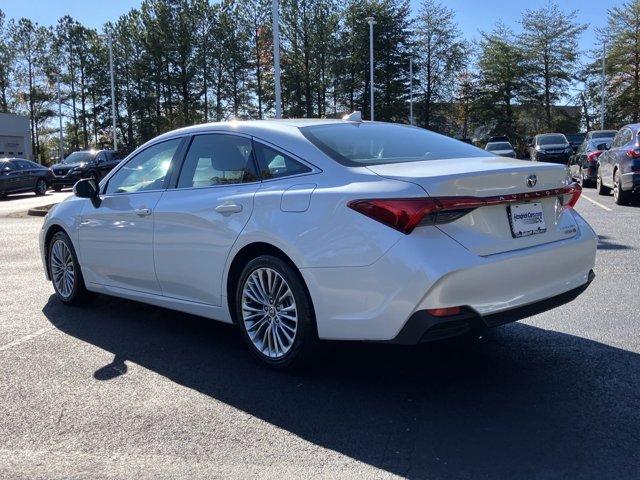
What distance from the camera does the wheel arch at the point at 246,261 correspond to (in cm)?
393

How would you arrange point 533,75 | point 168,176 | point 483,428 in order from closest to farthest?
point 483,428, point 168,176, point 533,75

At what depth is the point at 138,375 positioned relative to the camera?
167 inches

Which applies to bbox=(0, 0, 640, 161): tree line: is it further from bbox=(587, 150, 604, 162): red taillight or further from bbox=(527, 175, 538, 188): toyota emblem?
bbox=(527, 175, 538, 188): toyota emblem

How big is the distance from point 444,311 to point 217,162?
2.06 metres

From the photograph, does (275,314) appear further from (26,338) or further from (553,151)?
(553,151)

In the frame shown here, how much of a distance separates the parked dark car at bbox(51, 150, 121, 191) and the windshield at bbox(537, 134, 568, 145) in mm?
19137

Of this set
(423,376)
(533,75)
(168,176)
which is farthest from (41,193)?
(533,75)

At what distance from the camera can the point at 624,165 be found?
42.6ft

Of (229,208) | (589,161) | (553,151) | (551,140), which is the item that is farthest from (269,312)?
(551,140)

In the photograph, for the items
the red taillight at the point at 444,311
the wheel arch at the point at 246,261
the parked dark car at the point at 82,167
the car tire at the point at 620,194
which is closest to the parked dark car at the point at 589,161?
the car tire at the point at 620,194

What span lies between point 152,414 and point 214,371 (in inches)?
28.4

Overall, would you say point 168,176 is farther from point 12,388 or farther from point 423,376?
point 423,376

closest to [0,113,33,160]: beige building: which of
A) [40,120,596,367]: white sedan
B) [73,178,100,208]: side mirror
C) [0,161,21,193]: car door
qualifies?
[0,161,21,193]: car door

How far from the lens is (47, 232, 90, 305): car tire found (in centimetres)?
597
